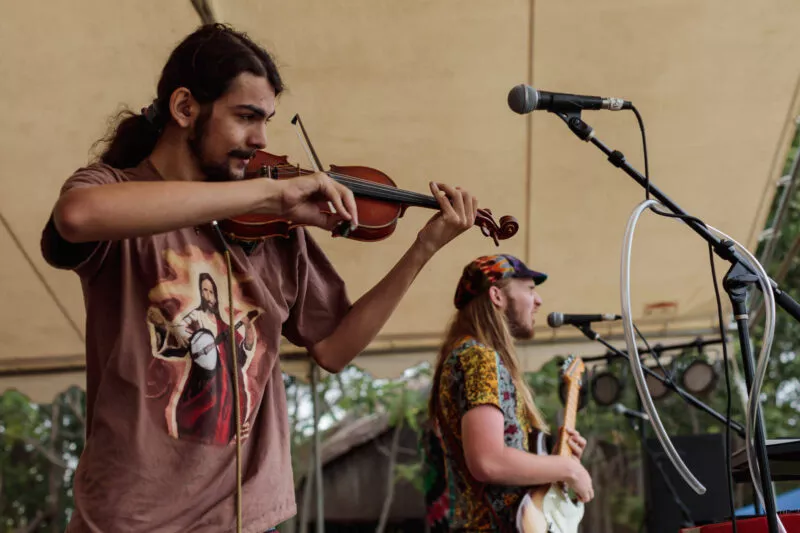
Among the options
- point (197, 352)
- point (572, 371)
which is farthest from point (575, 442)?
point (197, 352)

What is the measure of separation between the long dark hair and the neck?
48mm

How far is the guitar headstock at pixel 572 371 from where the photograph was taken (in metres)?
3.53

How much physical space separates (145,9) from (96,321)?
7.72 feet

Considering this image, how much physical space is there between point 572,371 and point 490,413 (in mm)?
930

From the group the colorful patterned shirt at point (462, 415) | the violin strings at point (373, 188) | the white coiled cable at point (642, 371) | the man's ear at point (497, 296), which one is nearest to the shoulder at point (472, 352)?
the colorful patterned shirt at point (462, 415)

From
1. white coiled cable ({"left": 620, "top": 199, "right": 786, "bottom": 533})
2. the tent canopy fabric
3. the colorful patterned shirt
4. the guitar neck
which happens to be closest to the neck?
white coiled cable ({"left": 620, "top": 199, "right": 786, "bottom": 533})

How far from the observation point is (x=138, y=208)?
1429 millimetres

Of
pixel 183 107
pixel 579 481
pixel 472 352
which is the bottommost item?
pixel 579 481

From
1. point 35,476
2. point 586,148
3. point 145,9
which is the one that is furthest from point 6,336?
A: point 35,476

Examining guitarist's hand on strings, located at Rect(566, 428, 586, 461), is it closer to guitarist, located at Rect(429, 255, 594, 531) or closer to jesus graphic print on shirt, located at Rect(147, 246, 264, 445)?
guitarist, located at Rect(429, 255, 594, 531)

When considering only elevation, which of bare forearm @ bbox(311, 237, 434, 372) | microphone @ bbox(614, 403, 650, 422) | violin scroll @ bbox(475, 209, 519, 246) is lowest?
bare forearm @ bbox(311, 237, 434, 372)

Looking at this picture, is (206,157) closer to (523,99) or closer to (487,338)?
(523,99)

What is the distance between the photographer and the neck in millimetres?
1755

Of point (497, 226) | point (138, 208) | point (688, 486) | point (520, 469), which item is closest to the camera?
point (138, 208)
